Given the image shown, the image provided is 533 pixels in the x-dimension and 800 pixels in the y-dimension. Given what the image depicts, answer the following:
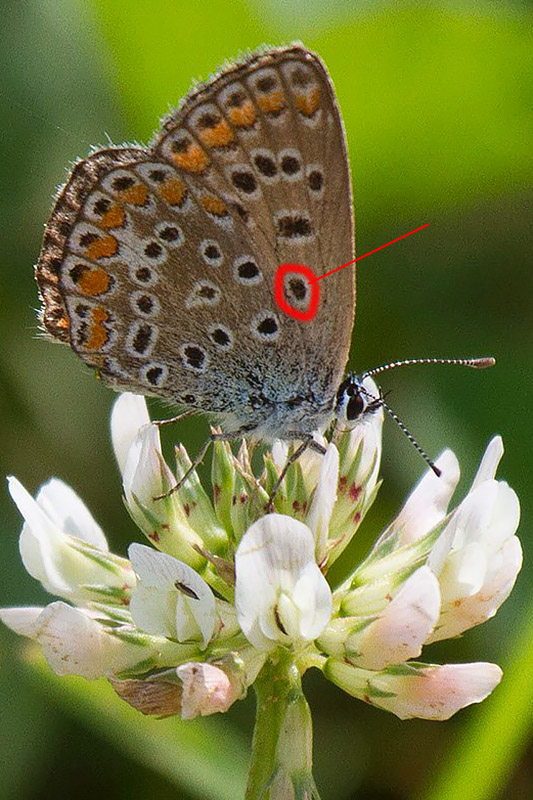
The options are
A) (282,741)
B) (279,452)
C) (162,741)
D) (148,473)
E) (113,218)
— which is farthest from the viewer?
(162,741)

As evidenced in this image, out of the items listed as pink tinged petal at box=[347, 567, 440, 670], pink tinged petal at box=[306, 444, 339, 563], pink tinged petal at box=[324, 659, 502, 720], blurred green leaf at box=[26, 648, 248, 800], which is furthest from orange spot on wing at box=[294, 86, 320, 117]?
blurred green leaf at box=[26, 648, 248, 800]

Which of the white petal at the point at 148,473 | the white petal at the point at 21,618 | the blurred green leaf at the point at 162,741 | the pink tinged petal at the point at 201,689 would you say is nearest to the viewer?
the pink tinged petal at the point at 201,689

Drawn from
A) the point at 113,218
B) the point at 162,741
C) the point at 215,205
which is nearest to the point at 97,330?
the point at 113,218

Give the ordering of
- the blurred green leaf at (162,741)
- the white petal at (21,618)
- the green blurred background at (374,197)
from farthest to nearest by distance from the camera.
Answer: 1. the green blurred background at (374,197)
2. the blurred green leaf at (162,741)
3. the white petal at (21,618)

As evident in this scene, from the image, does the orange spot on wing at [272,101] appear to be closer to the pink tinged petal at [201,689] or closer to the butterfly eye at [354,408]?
the butterfly eye at [354,408]

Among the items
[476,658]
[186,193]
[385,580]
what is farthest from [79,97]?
[385,580]

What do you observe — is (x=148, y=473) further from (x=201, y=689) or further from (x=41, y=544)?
(x=201, y=689)

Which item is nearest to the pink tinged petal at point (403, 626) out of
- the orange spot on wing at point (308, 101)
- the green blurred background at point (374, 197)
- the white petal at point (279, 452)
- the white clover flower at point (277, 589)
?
the white clover flower at point (277, 589)
